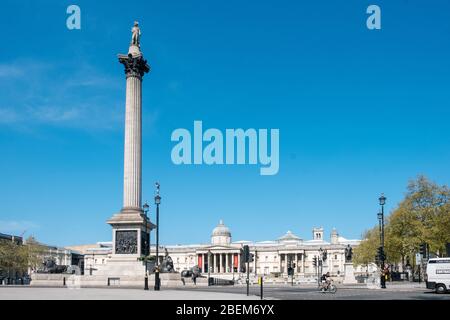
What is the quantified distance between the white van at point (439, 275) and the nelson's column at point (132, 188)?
28.5 meters

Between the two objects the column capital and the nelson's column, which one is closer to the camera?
the nelson's column

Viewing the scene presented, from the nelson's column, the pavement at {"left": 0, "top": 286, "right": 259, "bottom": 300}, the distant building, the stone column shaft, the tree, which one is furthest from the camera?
the distant building

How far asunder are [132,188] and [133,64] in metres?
13.2

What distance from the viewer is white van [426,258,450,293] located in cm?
4241

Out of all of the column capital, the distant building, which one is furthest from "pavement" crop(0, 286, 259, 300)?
the distant building

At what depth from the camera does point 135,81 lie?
65.0 metres

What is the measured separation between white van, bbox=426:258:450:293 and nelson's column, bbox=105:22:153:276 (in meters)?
28.5

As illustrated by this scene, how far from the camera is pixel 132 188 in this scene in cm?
6262

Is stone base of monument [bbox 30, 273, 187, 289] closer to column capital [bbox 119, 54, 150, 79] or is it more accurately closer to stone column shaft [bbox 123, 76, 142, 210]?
stone column shaft [bbox 123, 76, 142, 210]

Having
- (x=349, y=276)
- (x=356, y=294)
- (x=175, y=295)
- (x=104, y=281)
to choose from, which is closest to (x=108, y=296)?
(x=175, y=295)

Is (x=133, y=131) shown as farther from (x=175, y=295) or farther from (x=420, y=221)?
(x=420, y=221)
